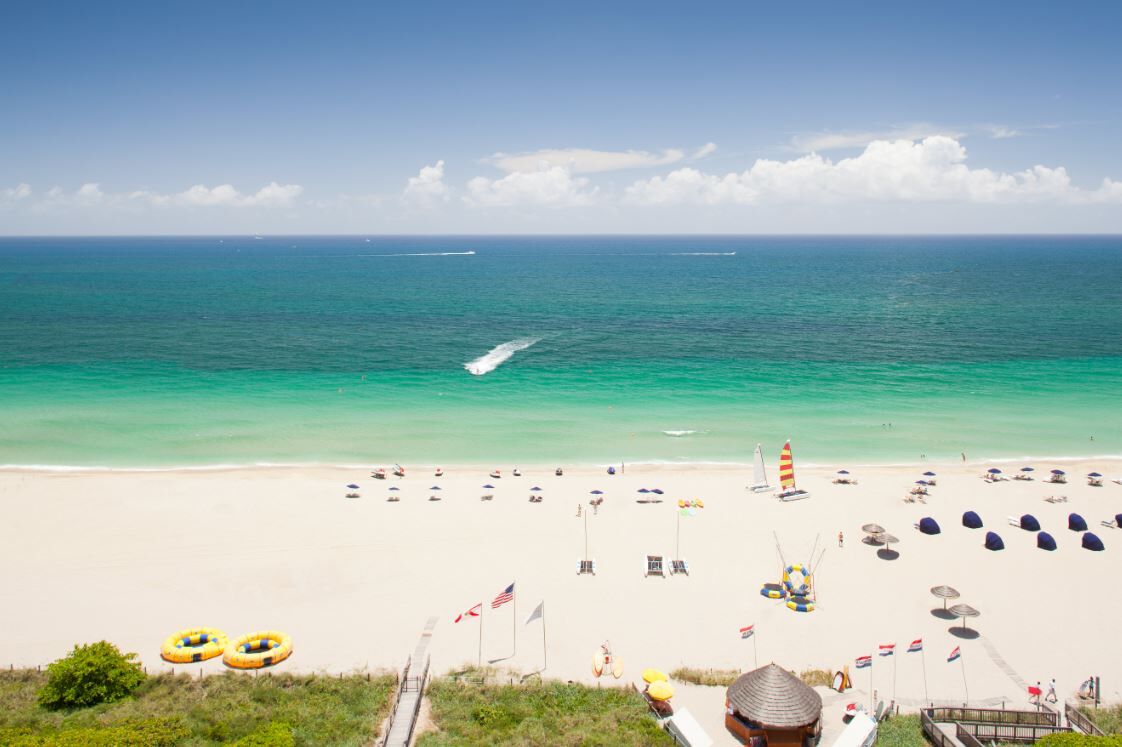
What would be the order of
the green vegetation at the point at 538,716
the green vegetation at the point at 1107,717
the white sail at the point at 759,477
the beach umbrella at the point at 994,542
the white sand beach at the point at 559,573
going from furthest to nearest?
the white sail at the point at 759,477, the beach umbrella at the point at 994,542, the white sand beach at the point at 559,573, the green vegetation at the point at 1107,717, the green vegetation at the point at 538,716

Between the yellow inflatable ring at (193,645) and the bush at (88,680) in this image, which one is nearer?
the bush at (88,680)

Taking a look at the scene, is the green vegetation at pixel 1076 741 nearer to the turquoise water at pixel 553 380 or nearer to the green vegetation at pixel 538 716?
the green vegetation at pixel 538 716

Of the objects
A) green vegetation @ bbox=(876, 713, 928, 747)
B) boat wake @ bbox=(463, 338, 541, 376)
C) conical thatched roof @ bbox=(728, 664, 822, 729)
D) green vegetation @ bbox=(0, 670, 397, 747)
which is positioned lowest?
green vegetation @ bbox=(876, 713, 928, 747)

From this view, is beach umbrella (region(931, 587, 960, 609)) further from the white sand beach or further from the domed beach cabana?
the domed beach cabana

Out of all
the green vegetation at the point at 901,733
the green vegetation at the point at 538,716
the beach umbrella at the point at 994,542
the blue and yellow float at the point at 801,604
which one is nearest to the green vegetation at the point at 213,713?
the green vegetation at the point at 538,716

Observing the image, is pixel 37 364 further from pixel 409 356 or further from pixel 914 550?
pixel 914 550

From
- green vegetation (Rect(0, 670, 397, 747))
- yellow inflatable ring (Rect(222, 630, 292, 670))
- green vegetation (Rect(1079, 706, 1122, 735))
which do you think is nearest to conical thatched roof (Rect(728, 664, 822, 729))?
green vegetation (Rect(1079, 706, 1122, 735))

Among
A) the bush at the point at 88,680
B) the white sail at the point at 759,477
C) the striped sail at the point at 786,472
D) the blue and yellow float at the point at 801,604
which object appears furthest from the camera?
the white sail at the point at 759,477
